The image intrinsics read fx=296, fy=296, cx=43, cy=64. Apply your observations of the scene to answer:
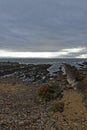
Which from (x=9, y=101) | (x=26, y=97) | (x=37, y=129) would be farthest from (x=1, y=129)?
(x=26, y=97)

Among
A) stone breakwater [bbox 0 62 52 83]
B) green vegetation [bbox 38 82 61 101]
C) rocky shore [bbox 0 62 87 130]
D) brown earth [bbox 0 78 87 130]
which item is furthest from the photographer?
stone breakwater [bbox 0 62 52 83]

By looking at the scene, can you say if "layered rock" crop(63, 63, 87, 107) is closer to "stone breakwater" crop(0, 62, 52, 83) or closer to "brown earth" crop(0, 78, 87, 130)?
"brown earth" crop(0, 78, 87, 130)

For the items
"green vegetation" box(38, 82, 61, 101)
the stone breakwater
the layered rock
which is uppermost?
the layered rock

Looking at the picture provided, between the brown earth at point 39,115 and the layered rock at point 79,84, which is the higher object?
the layered rock at point 79,84

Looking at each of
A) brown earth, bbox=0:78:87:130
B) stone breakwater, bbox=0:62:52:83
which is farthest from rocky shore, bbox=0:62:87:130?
stone breakwater, bbox=0:62:52:83

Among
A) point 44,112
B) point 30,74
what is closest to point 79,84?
point 44,112

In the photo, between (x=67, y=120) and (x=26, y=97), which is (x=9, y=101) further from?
(x=67, y=120)

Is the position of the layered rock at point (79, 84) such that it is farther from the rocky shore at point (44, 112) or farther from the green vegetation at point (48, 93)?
the green vegetation at point (48, 93)

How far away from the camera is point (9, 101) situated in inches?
755

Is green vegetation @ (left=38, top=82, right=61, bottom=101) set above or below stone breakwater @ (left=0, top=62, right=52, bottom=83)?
above

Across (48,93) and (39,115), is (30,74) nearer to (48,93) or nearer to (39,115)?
(48,93)

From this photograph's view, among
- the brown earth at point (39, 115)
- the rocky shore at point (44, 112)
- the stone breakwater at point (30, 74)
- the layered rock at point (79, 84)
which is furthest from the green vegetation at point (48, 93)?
the stone breakwater at point (30, 74)

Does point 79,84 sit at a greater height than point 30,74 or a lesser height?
greater

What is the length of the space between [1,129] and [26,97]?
897 centimetres
